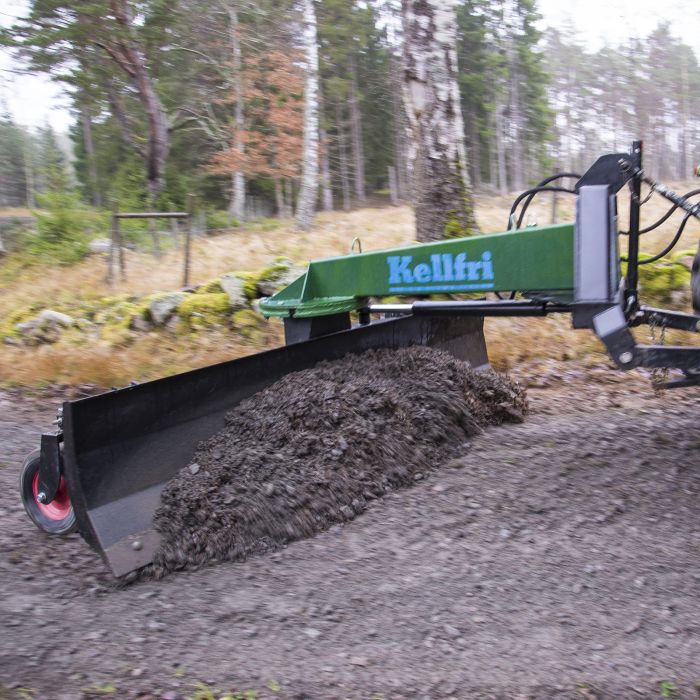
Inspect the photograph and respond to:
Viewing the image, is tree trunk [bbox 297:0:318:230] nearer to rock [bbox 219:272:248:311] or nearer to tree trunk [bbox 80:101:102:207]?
tree trunk [bbox 80:101:102:207]

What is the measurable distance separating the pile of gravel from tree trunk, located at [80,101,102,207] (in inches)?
941

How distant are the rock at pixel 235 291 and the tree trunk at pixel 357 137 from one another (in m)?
26.9

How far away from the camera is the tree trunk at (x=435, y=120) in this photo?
746cm

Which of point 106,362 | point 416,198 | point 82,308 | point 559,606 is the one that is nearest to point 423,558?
point 559,606

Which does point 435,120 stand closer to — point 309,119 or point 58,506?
point 58,506

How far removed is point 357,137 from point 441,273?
32.6 meters

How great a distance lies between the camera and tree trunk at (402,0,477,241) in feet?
24.5

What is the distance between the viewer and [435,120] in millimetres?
7594

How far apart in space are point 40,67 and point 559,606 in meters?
21.0

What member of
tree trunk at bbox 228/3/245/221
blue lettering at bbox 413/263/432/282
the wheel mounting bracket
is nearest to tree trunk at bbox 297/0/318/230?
tree trunk at bbox 228/3/245/221

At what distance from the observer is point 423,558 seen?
3203 mm

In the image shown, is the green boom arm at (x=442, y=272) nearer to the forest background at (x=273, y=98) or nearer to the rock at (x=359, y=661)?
the rock at (x=359, y=661)

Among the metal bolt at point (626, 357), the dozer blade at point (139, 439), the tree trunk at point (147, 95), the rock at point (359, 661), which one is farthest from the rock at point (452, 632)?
the tree trunk at point (147, 95)

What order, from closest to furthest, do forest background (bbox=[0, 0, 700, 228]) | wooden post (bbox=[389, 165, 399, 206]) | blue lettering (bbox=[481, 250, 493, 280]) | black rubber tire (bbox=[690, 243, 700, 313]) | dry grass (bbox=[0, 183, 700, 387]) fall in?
black rubber tire (bbox=[690, 243, 700, 313]), blue lettering (bbox=[481, 250, 493, 280]), dry grass (bbox=[0, 183, 700, 387]), forest background (bbox=[0, 0, 700, 228]), wooden post (bbox=[389, 165, 399, 206])
